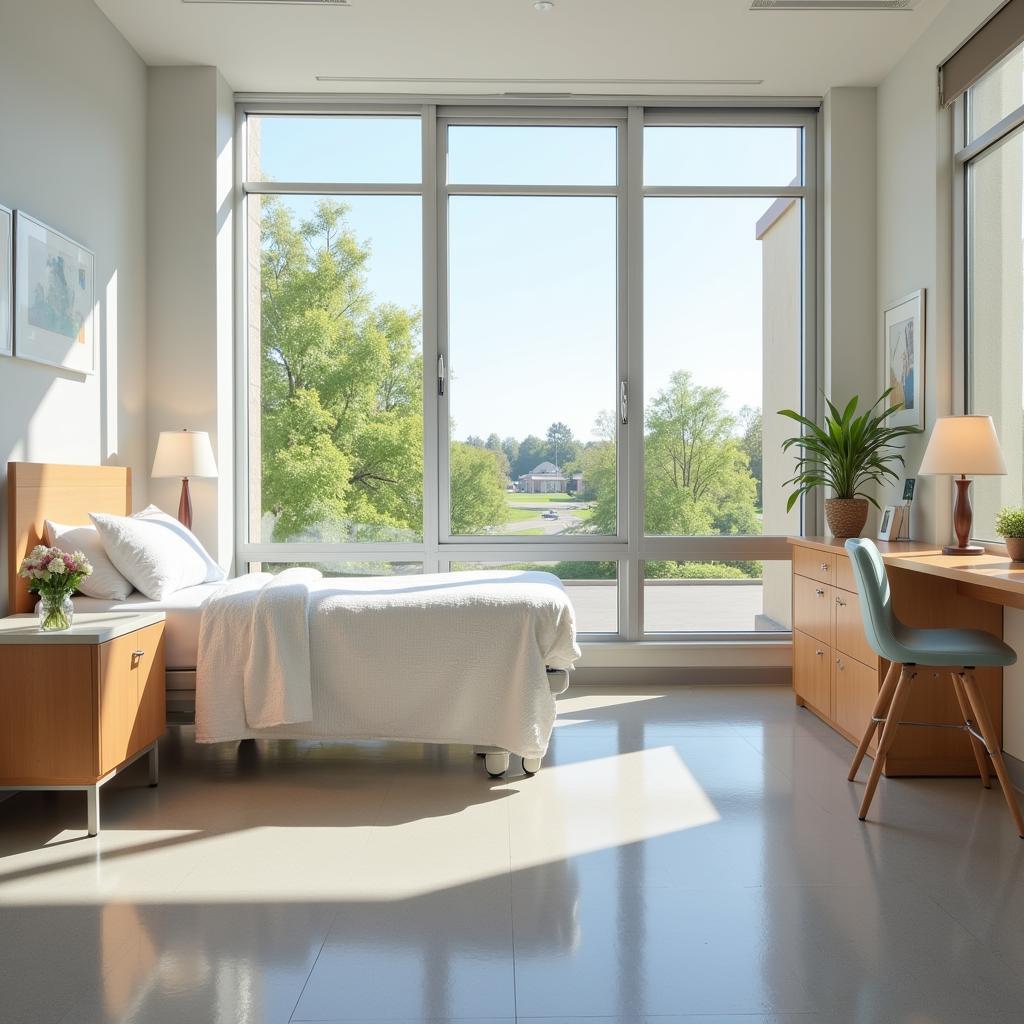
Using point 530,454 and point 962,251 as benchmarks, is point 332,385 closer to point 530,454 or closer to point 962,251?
point 530,454

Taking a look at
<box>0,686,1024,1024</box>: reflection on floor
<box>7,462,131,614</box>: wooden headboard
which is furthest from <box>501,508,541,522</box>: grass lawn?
<box>7,462,131,614</box>: wooden headboard

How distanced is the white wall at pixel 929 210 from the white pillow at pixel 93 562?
11.9 feet

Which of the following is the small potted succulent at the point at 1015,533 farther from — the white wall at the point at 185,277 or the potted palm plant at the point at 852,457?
the white wall at the point at 185,277

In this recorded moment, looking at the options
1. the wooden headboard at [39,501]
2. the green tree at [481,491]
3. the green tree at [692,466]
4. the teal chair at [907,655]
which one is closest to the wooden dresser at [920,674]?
the teal chair at [907,655]

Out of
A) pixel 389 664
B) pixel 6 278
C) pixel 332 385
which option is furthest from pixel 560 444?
pixel 6 278

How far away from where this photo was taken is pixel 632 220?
17.9 feet

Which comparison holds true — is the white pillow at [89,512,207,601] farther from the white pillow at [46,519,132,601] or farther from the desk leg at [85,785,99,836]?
the desk leg at [85,785,99,836]

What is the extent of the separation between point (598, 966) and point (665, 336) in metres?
4.01

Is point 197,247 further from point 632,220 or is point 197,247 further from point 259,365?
point 632,220

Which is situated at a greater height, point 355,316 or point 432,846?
point 355,316

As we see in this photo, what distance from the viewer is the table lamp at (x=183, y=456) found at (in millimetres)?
4676

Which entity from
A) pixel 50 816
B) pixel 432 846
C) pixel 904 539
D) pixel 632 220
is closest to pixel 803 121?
pixel 632 220

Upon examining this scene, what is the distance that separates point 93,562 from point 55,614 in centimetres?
76

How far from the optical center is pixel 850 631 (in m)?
4.02
